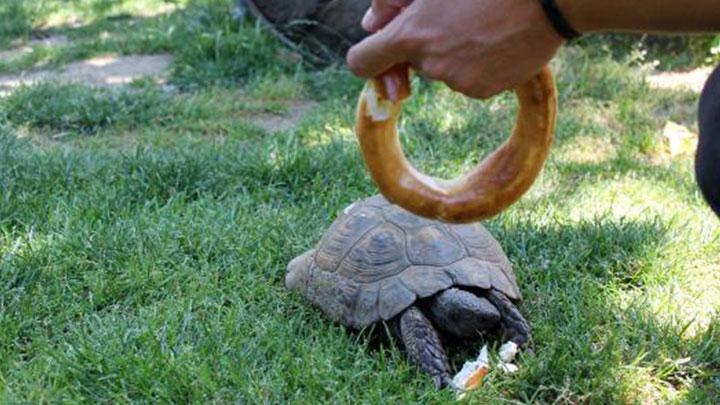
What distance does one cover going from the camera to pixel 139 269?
3.69 metres

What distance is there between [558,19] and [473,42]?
0.51ft

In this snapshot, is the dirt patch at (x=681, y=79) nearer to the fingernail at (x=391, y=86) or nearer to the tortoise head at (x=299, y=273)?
the tortoise head at (x=299, y=273)

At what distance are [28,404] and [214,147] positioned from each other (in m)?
2.32

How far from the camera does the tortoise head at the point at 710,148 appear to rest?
82.0 inches

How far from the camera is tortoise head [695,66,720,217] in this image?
6.83ft

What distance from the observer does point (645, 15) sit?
6.09 feet

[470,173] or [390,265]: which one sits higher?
[470,173]

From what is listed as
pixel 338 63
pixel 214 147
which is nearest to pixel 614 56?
pixel 338 63

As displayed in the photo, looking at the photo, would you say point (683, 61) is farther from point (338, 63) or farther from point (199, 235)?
point (199, 235)

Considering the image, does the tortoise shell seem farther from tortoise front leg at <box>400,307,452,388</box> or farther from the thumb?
the thumb

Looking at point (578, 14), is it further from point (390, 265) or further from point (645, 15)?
point (390, 265)

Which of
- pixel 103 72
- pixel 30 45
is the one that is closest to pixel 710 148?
pixel 103 72

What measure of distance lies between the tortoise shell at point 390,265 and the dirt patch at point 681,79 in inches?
121

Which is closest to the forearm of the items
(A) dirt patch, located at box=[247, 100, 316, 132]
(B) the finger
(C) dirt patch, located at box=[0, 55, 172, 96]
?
(B) the finger
